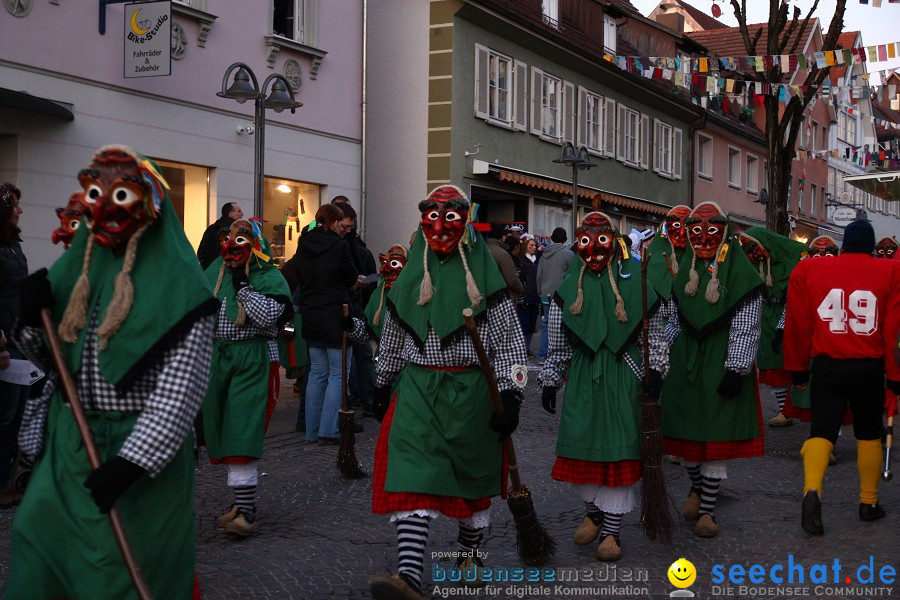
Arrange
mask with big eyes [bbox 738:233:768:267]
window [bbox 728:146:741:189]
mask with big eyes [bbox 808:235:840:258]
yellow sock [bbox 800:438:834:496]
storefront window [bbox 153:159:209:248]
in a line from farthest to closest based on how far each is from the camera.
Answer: window [bbox 728:146:741:189]
storefront window [bbox 153:159:209:248]
mask with big eyes [bbox 808:235:840:258]
mask with big eyes [bbox 738:233:768:267]
yellow sock [bbox 800:438:834:496]

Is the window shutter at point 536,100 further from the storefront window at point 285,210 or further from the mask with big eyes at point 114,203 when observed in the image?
the mask with big eyes at point 114,203

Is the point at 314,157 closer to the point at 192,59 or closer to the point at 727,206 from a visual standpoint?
the point at 192,59

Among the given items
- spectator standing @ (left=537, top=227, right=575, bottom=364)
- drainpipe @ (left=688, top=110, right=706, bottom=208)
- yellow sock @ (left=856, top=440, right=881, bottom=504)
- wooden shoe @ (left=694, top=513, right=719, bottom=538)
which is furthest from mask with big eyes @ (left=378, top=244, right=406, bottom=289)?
drainpipe @ (left=688, top=110, right=706, bottom=208)

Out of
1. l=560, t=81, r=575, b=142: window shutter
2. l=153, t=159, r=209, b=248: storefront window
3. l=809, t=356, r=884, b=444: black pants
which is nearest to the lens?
l=809, t=356, r=884, b=444: black pants

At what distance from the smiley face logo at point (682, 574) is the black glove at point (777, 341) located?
5.25m

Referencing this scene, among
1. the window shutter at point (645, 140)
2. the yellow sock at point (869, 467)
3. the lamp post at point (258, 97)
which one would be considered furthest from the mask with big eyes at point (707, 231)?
the window shutter at point (645, 140)

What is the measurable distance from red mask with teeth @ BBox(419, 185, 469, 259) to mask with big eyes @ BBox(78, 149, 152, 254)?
1973 mm

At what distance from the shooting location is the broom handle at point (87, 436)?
3129mm

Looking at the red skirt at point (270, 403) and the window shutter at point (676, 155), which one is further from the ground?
the window shutter at point (676, 155)

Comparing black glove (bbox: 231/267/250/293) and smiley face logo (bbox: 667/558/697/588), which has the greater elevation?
black glove (bbox: 231/267/250/293)

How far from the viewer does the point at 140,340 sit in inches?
131

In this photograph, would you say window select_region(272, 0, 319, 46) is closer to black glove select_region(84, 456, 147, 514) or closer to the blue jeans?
the blue jeans

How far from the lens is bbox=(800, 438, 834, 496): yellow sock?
20.7 ft

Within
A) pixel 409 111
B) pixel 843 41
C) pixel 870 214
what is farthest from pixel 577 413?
pixel 870 214
